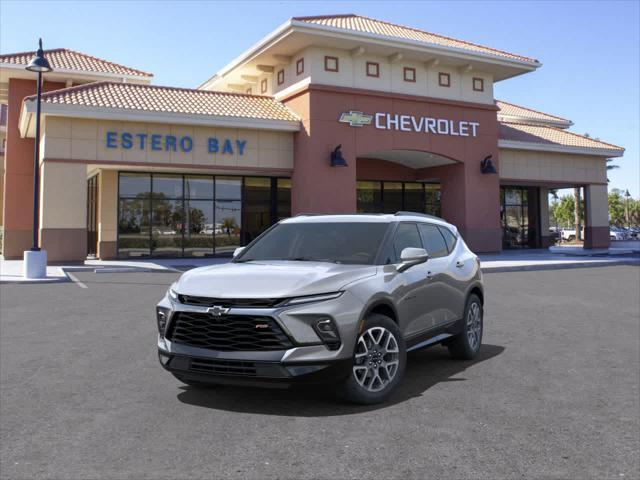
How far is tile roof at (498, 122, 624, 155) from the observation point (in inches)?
1244

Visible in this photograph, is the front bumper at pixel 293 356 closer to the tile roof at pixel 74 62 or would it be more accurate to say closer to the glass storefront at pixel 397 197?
the glass storefront at pixel 397 197

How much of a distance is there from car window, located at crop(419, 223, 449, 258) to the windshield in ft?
2.56

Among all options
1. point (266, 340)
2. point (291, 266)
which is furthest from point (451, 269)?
point (266, 340)

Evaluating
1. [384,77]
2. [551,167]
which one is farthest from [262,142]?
[551,167]

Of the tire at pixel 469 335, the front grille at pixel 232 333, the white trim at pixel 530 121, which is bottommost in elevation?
the tire at pixel 469 335

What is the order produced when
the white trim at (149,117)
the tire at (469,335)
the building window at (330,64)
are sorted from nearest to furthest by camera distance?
the tire at (469,335) < the white trim at (149,117) < the building window at (330,64)

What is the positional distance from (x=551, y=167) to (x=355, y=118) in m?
13.4

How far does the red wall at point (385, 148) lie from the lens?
24.6 metres

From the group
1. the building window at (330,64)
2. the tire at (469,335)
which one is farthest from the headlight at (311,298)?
the building window at (330,64)

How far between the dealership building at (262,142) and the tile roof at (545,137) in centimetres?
38

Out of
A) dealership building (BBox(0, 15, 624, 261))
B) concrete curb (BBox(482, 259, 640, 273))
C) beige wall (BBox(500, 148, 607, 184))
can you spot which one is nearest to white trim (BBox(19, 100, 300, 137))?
dealership building (BBox(0, 15, 624, 261))

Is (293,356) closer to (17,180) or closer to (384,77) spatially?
(384,77)

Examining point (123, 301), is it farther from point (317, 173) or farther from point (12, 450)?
point (317, 173)

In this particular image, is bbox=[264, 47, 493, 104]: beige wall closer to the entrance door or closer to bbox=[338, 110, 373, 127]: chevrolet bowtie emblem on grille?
bbox=[338, 110, 373, 127]: chevrolet bowtie emblem on grille
